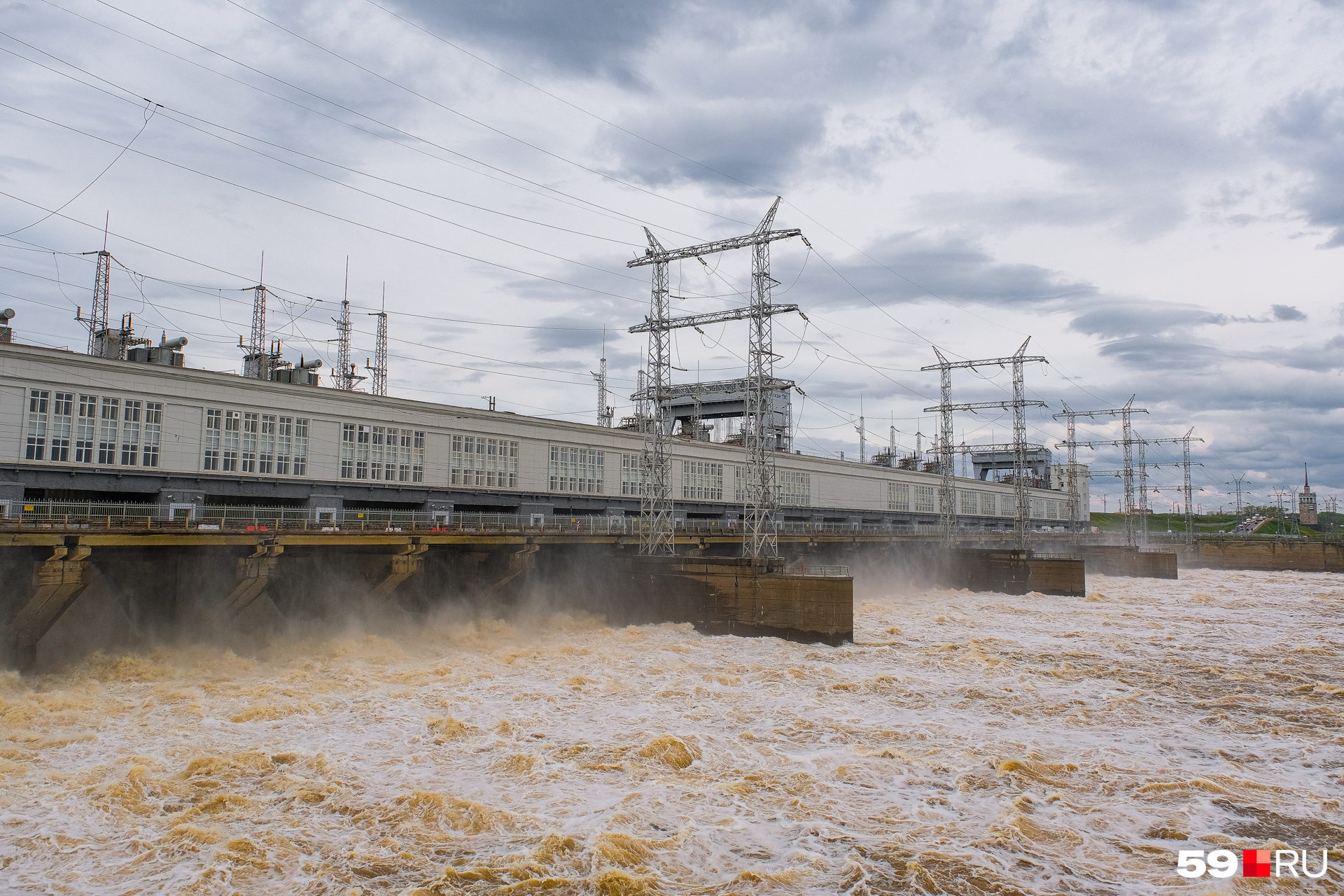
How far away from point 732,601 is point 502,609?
1151 centimetres

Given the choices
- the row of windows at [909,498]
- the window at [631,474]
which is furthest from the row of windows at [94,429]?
the row of windows at [909,498]

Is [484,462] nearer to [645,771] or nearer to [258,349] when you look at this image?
[258,349]

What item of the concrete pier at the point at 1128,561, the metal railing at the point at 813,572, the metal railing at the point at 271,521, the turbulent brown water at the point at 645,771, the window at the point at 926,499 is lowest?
the turbulent brown water at the point at 645,771

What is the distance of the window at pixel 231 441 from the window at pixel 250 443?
352mm

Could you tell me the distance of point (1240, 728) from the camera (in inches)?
971

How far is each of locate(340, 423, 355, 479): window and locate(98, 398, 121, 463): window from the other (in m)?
10.6

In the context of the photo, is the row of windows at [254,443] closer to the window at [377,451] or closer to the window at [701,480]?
the window at [377,451]

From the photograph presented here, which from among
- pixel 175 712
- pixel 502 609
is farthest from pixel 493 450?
pixel 175 712

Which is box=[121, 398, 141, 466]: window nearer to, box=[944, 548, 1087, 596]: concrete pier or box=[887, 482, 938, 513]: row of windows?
box=[944, 548, 1087, 596]: concrete pier

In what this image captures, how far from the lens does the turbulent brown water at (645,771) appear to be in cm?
1443

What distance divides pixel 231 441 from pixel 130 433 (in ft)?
13.9

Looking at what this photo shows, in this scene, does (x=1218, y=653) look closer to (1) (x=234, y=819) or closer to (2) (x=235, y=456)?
(1) (x=234, y=819)

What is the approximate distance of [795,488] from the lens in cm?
8175

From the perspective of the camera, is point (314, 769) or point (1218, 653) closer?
point (314, 769)
